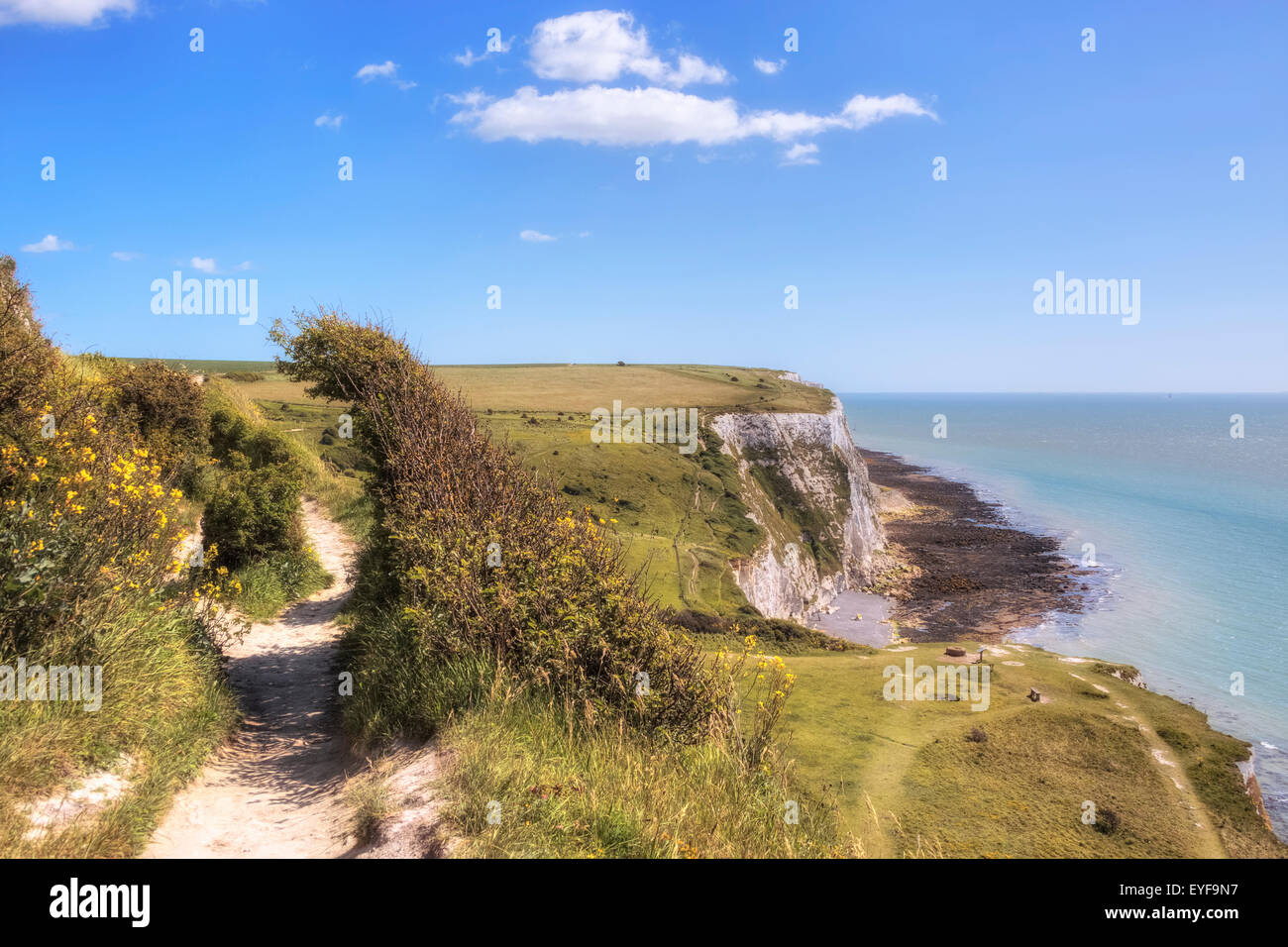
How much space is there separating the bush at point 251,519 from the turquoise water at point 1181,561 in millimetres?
32321

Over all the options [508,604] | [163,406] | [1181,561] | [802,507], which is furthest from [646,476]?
[1181,561]

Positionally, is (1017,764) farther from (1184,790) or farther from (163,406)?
(163,406)

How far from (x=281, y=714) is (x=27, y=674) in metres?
3.78

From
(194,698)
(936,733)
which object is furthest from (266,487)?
(936,733)

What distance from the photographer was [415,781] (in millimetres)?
5688

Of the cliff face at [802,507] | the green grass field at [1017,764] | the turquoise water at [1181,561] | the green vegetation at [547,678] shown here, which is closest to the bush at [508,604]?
the green vegetation at [547,678]

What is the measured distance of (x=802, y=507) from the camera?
57812 millimetres

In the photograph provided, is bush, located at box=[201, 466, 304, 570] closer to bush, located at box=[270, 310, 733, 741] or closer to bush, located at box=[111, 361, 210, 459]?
bush, located at box=[111, 361, 210, 459]

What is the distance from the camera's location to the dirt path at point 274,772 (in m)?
5.47

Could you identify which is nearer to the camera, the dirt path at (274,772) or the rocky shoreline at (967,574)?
the dirt path at (274,772)

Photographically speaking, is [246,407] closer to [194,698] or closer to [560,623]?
[194,698]

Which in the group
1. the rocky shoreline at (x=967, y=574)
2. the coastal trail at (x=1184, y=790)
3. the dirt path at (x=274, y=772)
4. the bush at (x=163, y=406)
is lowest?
the rocky shoreline at (x=967, y=574)

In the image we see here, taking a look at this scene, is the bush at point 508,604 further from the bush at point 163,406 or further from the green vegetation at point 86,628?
the bush at point 163,406
